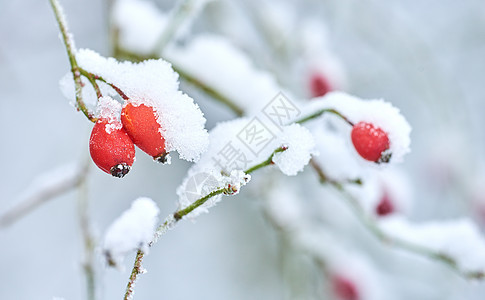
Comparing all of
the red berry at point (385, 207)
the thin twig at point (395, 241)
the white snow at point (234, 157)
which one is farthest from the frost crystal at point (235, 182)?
the red berry at point (385, 207)

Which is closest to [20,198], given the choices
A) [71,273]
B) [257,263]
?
[71,273]

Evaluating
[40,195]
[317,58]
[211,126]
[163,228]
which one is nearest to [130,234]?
[163,228]

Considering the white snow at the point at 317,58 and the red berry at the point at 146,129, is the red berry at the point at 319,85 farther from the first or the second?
the red berry at the point at 146,129

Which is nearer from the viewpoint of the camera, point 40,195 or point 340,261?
point 40,195

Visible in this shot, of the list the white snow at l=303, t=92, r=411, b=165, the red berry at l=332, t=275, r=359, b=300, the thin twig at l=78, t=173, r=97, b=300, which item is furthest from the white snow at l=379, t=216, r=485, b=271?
the thin twig at l=78, t=173, r=97, b=300

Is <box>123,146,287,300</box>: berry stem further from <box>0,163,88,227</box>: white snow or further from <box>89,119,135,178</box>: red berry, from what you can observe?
<box>0,163,88,227</box>: white snow

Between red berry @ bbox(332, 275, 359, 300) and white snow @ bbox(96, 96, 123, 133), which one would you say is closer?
white snow @ bbox(96, 96, 123, 133)

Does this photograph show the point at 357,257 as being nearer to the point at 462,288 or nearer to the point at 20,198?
the point at 462,288

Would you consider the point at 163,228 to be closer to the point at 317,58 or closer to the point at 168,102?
the point at 168,102
